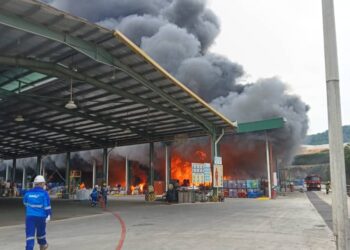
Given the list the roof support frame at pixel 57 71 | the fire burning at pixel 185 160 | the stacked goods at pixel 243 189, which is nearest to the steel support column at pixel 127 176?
the fire burning at pixel 185 160

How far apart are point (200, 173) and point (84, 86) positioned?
10649 millimetres

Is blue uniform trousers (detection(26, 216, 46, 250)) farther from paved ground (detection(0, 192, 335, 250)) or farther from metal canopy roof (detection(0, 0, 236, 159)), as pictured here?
metal canopy roof (detection(0, 0, 236, 159))

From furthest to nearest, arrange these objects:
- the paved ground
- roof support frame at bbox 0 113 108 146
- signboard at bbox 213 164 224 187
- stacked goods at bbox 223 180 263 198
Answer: stacked goods at bbox 223 180 263 198 → roof support frame at bbox 0 113 108 146 → signboard at bbox 213 164 224 187 → the paved ground

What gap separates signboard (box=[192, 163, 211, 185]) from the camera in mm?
25062

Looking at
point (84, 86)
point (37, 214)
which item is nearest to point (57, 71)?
point (84, 86)

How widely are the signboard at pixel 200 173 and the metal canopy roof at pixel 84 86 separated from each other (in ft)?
8.93

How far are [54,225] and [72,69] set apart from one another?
25.1ft

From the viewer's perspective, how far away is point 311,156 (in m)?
94.4

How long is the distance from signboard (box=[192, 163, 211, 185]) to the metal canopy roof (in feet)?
8.93

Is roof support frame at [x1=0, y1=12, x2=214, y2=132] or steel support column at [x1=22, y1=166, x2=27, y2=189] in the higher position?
roof support frame at [x1=0, y1=12, x2=214, y2=132]

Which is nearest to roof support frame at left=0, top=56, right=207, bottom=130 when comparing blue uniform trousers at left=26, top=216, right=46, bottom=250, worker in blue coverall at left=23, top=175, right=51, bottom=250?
worker in blue coverall at left=23, top=175, right=51, bottom=250

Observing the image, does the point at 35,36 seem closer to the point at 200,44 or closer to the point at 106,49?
the point at 106,49

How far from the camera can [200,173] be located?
25547mm

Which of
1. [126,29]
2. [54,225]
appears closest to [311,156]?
[126,29]
